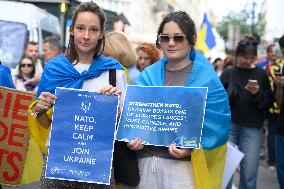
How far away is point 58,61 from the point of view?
357 cm

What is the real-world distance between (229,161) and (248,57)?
1872 mm

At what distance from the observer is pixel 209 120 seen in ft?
11.8

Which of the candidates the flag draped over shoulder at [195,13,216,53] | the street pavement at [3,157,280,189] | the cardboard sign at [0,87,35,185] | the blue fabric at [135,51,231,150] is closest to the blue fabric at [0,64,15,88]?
the cardboard sign at [0,87,35,185]

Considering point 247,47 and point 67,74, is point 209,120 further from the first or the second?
point 247,47

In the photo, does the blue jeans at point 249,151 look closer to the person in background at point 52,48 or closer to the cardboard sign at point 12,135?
the cardboard sign at point 12,135

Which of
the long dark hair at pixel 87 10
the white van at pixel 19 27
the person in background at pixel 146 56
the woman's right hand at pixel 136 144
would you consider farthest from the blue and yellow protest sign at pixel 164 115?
the white van at pixel 19 27

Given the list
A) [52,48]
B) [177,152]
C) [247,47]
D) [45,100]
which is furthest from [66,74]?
[52,48]

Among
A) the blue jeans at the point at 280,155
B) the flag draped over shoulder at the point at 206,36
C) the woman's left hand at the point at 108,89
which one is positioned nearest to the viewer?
the woman's left hand at the point at 108,89

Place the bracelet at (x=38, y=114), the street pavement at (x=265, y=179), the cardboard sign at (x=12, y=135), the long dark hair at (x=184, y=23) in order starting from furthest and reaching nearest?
the street pavement at (x=265, y=179)
the cardboard sign at (x=12, y=135)
the long dark hair at (x=184, y=23)
the bracelet at (x=38, y=114)

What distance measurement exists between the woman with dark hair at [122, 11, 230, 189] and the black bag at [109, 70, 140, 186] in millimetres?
47

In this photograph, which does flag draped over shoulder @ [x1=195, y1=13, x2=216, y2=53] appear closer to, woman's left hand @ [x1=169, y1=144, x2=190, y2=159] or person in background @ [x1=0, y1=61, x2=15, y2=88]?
person in background @ [x1=0, y1=61, x2=15, y2=88]

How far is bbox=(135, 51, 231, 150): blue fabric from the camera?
142 inches

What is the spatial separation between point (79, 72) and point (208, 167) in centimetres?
99

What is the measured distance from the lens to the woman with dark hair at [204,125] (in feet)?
11.7
